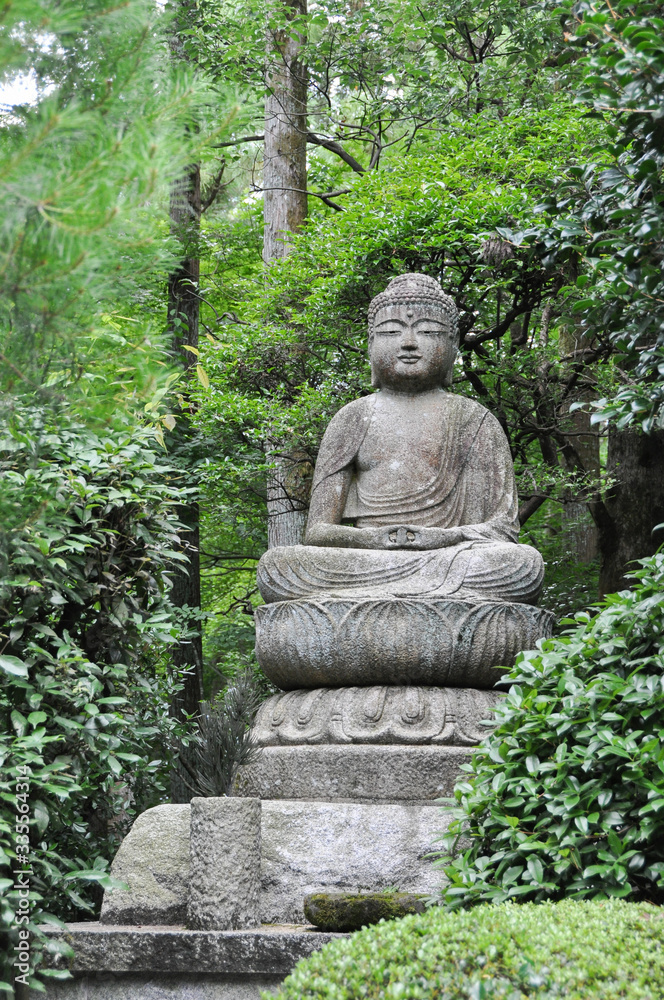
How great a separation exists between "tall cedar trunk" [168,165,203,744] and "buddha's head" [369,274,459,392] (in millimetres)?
2930

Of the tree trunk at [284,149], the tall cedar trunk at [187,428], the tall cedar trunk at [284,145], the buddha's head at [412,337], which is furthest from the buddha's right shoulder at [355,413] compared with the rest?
the tree trunk at [284,149]

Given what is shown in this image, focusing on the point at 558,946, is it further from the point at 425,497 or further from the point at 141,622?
the point at 425,497

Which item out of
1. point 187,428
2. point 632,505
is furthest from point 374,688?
point 187,428

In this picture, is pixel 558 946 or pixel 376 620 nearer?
pixel 558 946

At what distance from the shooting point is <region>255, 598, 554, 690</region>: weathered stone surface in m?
5.13

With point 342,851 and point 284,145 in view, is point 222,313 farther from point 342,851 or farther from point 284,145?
point 342,851

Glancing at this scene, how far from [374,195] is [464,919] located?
267 inches

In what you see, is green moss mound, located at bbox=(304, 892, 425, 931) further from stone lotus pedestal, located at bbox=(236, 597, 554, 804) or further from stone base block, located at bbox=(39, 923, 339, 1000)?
stone lotus pedestal, located at bbox=(236, 597, 554, 804)

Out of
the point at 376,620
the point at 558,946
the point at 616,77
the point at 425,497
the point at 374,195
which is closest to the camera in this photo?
the point at 558,946

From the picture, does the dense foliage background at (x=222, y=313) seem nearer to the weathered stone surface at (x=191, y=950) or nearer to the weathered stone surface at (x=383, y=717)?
the weathered stone surface at (x=191, y=950)

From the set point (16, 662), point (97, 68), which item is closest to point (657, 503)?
point (16, 662)

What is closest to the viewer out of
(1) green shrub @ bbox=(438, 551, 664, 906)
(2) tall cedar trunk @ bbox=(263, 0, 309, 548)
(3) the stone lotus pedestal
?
(1) green shrub @ bbox=(438, 551, 664, 906)

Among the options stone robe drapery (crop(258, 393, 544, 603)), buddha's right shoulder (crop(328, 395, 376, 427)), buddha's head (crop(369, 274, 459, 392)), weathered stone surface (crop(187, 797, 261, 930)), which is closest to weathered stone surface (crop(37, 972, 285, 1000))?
weathered stone surface (crop(187, 797, 261, 930))

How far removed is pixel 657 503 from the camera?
8781mm
